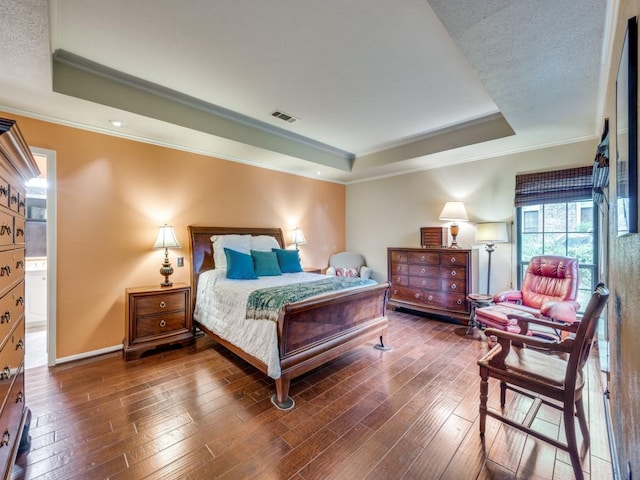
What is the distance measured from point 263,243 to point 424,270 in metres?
2.53

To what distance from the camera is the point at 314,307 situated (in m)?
2.37

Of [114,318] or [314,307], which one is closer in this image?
[314,307]

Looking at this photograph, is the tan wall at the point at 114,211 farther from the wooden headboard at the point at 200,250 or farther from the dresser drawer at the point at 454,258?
the dresser drawer at the point at 454,258

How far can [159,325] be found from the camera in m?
3.16

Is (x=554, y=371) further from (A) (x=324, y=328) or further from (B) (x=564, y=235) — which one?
(B) (x=564, y=235)

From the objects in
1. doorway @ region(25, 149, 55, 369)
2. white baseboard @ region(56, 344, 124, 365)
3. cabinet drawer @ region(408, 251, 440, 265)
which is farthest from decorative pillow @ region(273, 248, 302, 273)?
doorway @ region(25, 149, 55, 369)

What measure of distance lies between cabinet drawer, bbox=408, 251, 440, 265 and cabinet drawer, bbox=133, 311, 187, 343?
11.1 ft

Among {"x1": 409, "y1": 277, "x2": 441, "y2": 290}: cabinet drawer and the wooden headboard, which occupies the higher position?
the wooden headboard

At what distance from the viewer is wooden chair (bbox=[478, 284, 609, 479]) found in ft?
4.84

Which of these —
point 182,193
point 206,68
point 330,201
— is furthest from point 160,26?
point 330,201

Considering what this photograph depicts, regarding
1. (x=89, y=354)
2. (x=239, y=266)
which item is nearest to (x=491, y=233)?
(x=239, y=266)

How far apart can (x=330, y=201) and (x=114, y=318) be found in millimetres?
4086

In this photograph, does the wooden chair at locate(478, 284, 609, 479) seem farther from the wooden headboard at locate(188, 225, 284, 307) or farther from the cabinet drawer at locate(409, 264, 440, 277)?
the wooden headboard at locate(188, 225, 284, 307)

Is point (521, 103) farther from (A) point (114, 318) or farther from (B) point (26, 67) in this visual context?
(A) point (114, 318)
